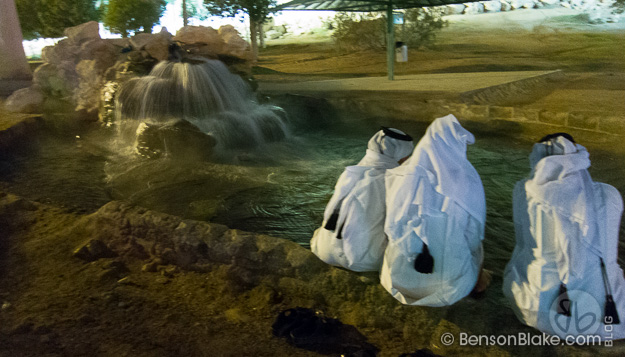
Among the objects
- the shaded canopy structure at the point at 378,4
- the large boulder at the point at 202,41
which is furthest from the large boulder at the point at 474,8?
the large boulder at the point at 202,41

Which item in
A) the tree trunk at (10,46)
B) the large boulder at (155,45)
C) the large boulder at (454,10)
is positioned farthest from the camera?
the large boulder at (454,10)

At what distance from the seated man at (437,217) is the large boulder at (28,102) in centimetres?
941

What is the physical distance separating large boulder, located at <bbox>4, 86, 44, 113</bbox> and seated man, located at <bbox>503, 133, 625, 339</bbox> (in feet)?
32.9

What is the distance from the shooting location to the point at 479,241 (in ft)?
8.43

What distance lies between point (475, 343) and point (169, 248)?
2.30 metres

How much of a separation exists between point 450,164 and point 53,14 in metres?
23.3

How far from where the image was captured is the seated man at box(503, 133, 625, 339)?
219 centimetres

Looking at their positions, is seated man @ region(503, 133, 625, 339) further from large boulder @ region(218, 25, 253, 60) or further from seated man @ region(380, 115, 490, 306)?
large boulder @ region(218, 25, 253, 60)

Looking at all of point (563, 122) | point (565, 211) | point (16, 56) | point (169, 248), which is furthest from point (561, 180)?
point (16, 56)

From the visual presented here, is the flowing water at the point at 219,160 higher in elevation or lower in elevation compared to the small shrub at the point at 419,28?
lower

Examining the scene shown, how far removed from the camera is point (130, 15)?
19969 mm

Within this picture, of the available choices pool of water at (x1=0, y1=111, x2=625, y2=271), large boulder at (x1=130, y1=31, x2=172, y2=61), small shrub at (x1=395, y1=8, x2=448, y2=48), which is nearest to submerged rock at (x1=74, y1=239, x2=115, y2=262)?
pool of water at (x1=0, y1=111, x2=625, y2=271)

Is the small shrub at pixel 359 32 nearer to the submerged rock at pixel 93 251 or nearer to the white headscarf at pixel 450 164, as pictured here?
the submerged rock at pixel 93 251

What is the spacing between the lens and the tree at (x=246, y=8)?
56.0ft
